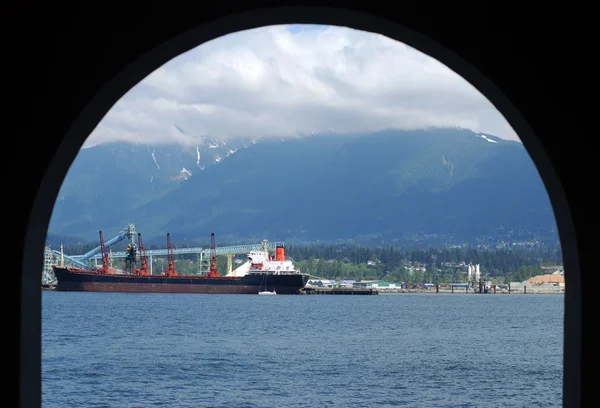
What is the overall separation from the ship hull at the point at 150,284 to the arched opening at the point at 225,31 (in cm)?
6158

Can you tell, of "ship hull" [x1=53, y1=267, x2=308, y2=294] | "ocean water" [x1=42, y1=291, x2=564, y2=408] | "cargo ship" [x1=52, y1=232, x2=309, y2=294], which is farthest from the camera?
"ship hull" [x1=53, y1=267, x2=308, y2=294]

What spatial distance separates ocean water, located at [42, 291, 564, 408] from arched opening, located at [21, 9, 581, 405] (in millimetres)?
12448

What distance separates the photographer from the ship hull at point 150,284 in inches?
2557

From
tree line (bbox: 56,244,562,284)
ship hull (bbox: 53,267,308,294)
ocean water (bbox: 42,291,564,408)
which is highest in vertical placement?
tree line (bbox: 56,244,562,284)

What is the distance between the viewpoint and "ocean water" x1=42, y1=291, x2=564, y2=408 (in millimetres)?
16266

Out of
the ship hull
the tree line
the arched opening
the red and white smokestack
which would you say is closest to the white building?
the tree line

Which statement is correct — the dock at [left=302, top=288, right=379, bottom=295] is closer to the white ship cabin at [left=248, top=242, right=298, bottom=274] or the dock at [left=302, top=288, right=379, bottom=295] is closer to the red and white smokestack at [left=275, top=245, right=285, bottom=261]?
the red and white smokestack at [left=275, top=245, right=285, bottom=261]

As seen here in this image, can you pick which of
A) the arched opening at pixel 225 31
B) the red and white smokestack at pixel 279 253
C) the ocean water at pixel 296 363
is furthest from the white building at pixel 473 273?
the arched opening at pixel 225 31

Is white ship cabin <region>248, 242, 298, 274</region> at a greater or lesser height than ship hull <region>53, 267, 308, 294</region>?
greater

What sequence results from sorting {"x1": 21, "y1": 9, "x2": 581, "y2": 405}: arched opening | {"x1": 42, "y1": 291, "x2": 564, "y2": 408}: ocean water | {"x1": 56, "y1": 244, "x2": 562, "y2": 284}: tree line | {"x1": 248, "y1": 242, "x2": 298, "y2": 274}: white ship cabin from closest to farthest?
{"x1": 21, "y1": 9, "x2": 581, "y2": 405}: arched opening < {"x1": 42, "y1": 291, "x2": 564, "y2": 408}: ocean water < {"x1": 248, "y1": 242, "x2": 298, "y2": 274}: white ship cabin < {"x1": 56, "y1": 244, "x2": 562, "y2": 284}: tree line

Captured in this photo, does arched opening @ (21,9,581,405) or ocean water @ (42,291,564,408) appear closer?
arched opening @ (21,9,581,405)

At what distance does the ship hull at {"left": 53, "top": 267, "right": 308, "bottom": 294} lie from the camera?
64938 millimetres
